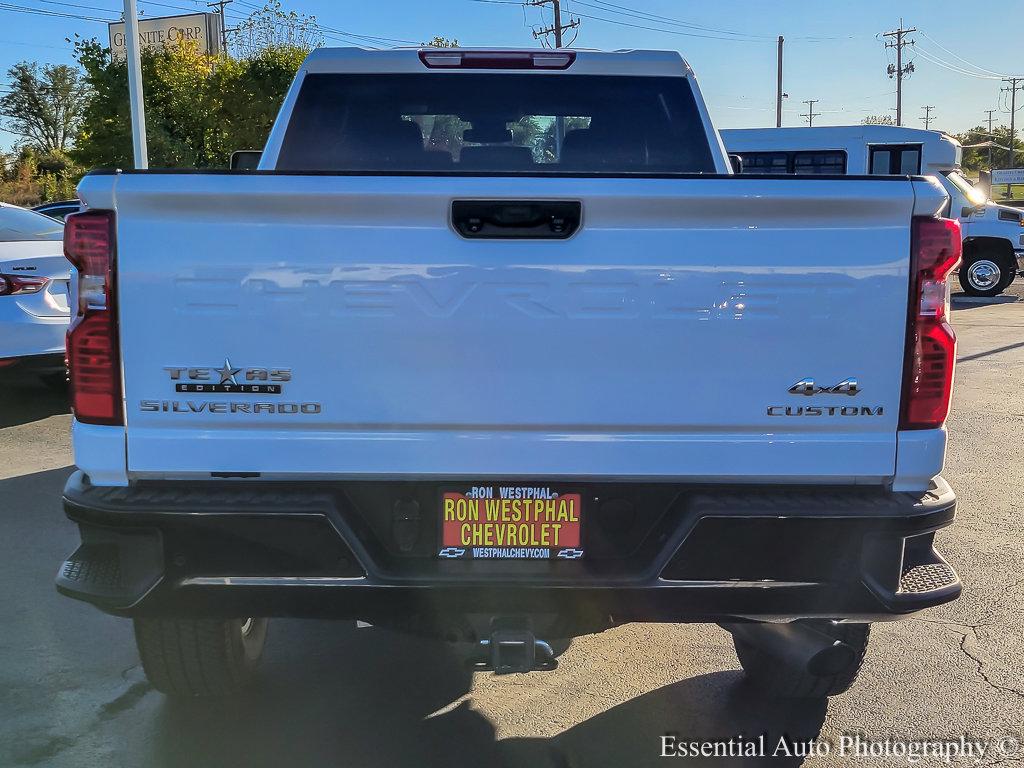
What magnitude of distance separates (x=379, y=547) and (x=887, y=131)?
19834mm

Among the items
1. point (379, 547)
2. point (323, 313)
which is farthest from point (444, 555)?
point (323, 313)

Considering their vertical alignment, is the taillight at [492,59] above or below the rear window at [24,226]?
above

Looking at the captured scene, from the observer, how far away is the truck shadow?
3.07m

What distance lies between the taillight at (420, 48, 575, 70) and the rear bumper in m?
2.44

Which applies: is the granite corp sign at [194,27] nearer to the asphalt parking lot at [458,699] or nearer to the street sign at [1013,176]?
the asphalt parking lot at [458,699]

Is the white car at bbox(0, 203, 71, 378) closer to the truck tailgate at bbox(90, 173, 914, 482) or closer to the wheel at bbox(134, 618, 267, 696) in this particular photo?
the wheel at bbox(134, 618, 267, 696)

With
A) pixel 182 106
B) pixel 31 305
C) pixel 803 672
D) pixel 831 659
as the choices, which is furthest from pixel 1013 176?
pixel 831 659

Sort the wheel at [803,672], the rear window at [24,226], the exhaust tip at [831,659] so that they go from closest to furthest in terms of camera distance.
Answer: the exhaust tip at [831,659], the wheel at [803,672], the rear window at [24,226]

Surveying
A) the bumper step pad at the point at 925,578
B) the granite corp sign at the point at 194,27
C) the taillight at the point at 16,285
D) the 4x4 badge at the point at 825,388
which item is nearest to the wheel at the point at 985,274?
the taillight at the point at 16,285

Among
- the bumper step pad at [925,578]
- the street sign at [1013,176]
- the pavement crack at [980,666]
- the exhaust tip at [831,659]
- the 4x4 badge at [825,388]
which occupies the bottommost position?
the pavement crack at [980,666]

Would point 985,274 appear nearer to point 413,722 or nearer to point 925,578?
point 925,578

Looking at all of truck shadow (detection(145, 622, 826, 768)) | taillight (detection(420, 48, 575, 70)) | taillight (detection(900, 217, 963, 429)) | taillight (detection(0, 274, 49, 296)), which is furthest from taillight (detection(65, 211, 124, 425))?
taillight (detection(0, 274, 49, 296))

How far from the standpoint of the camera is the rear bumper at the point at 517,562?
2430mm

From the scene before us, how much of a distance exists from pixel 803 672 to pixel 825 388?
1.23 meters
